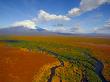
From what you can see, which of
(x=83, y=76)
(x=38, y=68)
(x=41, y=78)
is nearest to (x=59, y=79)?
(x=41, y=78)

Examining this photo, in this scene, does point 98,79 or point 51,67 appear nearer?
→ point 98,79

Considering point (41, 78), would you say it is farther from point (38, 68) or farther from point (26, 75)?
point (38, 68)

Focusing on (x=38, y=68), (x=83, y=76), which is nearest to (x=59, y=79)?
(x=83, y=76)

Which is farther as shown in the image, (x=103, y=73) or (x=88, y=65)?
(x=88, y=65)

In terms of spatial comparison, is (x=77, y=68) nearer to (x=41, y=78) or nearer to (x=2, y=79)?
(x=41, y=78)

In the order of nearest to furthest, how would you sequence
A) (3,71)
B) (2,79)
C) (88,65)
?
(2,79) → (3,71) → (88,65)

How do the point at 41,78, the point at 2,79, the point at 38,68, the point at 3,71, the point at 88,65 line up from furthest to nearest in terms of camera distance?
1. the point at 88,65
2. the point at 38,68
3. the point at 3,71
4. the point at 41,78
5. the point at 2,79

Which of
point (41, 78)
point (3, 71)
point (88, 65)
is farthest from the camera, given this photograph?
point (88, 65)

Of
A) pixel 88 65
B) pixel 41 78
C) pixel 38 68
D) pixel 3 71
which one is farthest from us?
pixel 88 65
